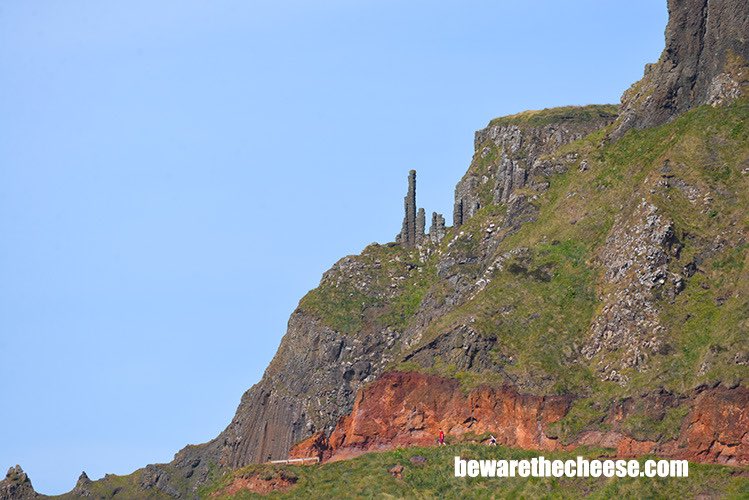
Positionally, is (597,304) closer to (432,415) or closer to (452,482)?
(432,415)

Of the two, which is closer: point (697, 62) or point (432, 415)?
point (432, 415)

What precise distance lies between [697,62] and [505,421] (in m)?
42.9

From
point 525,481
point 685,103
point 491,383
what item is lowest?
point 525,481

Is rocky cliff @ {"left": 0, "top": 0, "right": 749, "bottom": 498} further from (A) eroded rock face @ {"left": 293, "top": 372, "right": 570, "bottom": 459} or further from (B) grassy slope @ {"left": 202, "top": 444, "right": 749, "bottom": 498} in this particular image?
(B) grassy slope @ {"left": 202, "top": 444, "right": 749, "bottom": 498}

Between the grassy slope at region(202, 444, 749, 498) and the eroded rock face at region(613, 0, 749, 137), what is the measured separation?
141 feet

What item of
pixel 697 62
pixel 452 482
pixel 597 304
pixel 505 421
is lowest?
pixel 452 482

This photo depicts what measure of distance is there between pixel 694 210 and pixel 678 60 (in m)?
23.1

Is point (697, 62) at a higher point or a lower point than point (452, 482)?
higher

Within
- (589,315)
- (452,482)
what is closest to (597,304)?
(589,315)

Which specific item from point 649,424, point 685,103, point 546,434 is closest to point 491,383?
point 546,434

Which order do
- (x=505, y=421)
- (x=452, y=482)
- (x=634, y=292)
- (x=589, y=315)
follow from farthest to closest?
1. (x=589, y=315)
2. (x=634, y=292)
3. (x=505, y=421)
4. (x=452, y=482)

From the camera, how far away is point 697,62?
591ft

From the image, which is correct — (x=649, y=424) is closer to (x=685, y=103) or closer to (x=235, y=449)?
(x=685, y=103)

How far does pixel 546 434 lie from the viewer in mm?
155875
